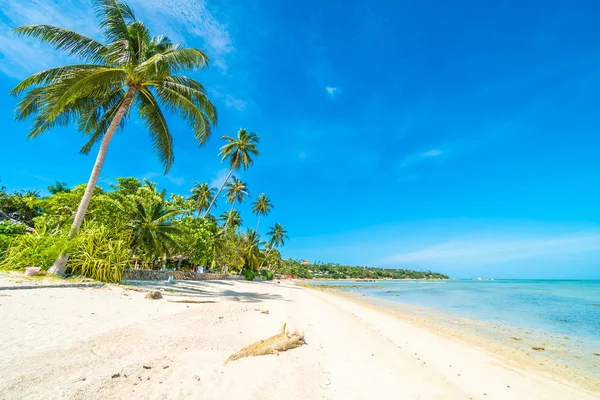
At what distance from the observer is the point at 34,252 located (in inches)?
403

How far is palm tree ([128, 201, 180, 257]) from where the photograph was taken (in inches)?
623

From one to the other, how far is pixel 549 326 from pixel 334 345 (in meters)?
12.4

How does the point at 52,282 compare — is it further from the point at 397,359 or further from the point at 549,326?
the point at 549,326

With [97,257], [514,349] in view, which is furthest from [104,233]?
[514,349]

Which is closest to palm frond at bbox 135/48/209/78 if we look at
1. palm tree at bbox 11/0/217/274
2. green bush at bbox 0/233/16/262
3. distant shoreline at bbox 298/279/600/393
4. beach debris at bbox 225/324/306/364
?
palm tree at bbox 11/0/217/274

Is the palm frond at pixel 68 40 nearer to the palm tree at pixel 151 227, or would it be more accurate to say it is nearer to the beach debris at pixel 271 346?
the palm tree at pixel 151 227

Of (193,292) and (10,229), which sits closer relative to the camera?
(10,229)

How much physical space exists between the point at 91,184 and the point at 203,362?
997cm

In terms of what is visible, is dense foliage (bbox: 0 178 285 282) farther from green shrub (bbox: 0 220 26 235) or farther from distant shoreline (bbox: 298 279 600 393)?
distant shoreline (bbox: 298 279 600 393)

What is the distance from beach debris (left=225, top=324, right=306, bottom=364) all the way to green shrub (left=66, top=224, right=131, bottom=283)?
939 centimetres

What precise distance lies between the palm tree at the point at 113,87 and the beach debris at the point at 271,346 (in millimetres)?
9633

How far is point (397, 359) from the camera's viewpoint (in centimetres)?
547

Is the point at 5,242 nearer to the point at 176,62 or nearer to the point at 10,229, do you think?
the point at 10,229

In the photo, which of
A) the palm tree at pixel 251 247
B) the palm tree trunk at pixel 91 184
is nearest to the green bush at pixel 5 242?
the palm tree trunk at pixel 91 184
